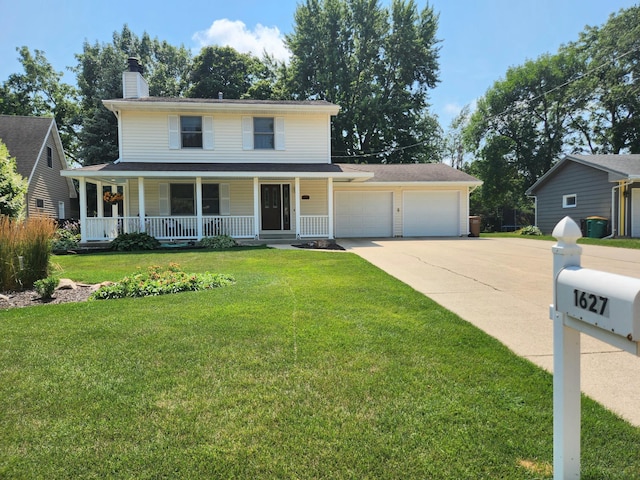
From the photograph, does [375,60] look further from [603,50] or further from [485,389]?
[485,389]

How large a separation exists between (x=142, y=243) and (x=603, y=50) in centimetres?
3657

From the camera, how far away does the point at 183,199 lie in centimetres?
1522

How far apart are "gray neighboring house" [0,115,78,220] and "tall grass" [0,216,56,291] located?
1434cm

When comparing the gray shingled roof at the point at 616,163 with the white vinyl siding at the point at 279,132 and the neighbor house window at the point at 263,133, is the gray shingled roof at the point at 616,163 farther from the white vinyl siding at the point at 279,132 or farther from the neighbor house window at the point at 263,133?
the neighbor house window at the point at 263,133


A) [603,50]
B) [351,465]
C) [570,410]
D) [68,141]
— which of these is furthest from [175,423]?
[603,50]

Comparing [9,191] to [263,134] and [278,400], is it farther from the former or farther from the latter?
[263,134]

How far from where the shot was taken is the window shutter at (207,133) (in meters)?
14.7

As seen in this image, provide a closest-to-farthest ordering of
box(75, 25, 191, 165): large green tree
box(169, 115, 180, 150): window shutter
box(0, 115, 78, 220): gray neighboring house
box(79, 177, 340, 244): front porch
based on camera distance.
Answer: box(79, 177, 340, 244): front porch < box(169, 115, 180, 150): window shutter < box(0, 115, 78, 220): gray neighboring house < box(75, 25, 191, 165): large green tree

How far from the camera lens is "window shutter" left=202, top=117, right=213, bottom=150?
48.3ft

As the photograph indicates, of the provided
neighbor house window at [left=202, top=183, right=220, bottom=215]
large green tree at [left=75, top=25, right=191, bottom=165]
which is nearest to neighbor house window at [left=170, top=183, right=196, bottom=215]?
neighbor house window at [left=202, top=183, right=220, bottom=215]

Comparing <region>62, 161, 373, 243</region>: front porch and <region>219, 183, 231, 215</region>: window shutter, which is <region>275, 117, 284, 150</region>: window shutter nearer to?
<region>62, 161, 373, 243</region>: front porch

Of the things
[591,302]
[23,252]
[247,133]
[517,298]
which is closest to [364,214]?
[247,133]

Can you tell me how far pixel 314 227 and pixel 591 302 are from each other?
1353cm

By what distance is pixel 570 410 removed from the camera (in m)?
1.52
